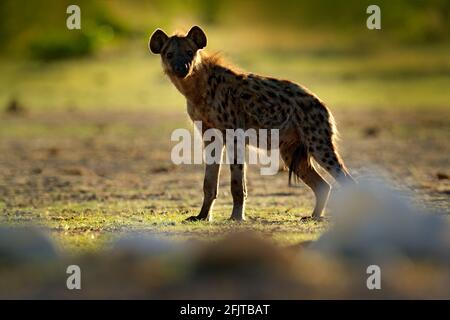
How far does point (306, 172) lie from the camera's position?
9656mm

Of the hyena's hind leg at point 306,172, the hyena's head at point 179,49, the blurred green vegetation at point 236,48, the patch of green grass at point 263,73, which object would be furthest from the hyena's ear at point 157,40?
the blurred green vegetation at point 236,48

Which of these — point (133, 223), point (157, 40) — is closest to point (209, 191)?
point (133, 223)

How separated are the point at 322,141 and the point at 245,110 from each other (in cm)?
72

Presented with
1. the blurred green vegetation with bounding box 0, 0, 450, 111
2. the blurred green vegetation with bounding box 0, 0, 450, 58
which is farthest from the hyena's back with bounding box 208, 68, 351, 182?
the blurred green vegetation with bounding box 0, 0, 450, 58

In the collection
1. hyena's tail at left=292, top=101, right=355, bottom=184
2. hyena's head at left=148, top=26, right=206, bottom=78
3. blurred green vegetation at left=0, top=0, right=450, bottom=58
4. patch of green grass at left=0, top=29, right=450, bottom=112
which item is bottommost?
hyena's tail at left=292, top=101, right=355, bottom=184

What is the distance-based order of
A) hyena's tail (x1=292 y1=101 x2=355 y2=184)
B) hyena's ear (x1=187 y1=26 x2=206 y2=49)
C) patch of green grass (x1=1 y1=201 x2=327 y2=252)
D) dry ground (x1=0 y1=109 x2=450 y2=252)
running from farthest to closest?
1. hyena's ear (x1=187 y1=26 x2=206 y2=49)
2. hyena's tail (x1=292 y1=101 x2=355 y2=184)
3. dry ground (x1=0 y1=109 x2=450 y2=252)
4. patch of green grass (x1=1 y1=201 x2=327 y2=252)

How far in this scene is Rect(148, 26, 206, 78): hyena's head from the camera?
9477 mm

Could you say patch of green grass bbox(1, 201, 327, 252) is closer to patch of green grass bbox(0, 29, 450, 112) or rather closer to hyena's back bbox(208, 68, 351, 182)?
hyena's back bbox(208, 68, 351, 182)

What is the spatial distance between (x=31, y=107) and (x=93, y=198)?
565 inches

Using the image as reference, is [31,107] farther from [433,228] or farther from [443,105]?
[433,228]

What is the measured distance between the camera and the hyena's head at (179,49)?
31.1 feet

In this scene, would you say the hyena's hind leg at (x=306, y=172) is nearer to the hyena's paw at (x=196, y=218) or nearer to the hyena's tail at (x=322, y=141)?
the hyena's tail at (x=322, y=141)

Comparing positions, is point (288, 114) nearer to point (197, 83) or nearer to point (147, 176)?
point (197, 83)

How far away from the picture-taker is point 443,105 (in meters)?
24.9
